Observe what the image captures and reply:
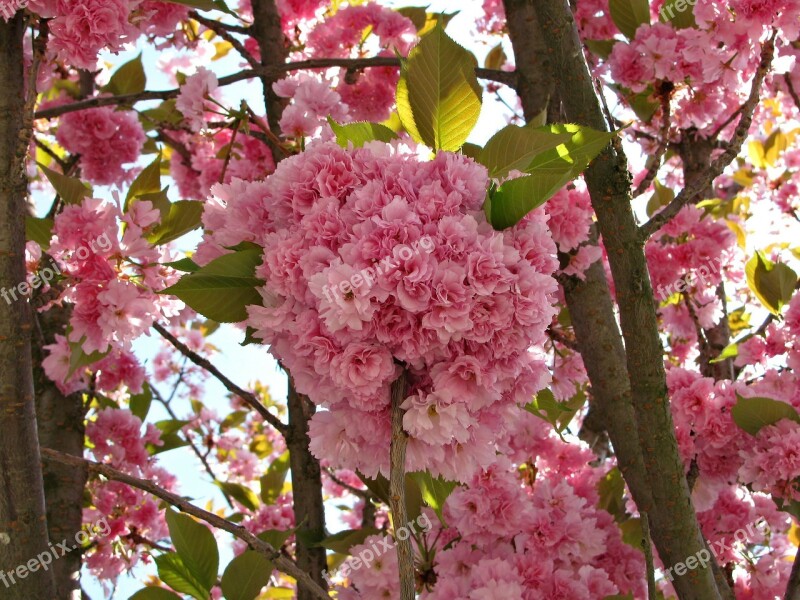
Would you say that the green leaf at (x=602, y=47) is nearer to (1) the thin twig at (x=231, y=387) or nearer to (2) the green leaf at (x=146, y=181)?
(2) the green leaf at (x=146, y=181)

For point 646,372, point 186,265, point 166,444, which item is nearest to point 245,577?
point 186,265

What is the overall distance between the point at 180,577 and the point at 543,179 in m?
1.31

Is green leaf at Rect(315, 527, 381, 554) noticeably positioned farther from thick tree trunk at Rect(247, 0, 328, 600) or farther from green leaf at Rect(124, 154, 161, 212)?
green leaf at Rect(124, 154, 161, 212)

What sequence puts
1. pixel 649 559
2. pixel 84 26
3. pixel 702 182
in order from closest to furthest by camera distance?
pixel 649 559
pixel 702 182
pixel 84 26

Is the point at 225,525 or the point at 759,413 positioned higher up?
the point at 759,413

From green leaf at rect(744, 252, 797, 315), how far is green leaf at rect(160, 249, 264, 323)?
1698 millimetres

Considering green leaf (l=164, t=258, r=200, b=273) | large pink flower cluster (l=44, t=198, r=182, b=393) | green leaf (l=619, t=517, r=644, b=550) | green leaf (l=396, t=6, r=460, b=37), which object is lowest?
green leaf (l=619, t=517, r=644, b=550)

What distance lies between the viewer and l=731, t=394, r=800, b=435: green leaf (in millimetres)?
1917

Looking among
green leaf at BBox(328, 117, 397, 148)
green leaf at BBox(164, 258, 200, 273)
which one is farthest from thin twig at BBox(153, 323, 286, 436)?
green leaf at BBox(328, 117, 397, 148)

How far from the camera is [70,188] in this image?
1.97m

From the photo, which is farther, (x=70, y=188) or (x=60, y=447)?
(x=60, y=447)

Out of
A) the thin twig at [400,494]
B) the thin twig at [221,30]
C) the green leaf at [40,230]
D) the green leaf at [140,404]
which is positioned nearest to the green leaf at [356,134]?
the thin twig at [400,494]

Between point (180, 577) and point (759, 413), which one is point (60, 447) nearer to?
point (180, 577)

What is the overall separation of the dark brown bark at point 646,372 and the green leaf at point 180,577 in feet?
3.41
